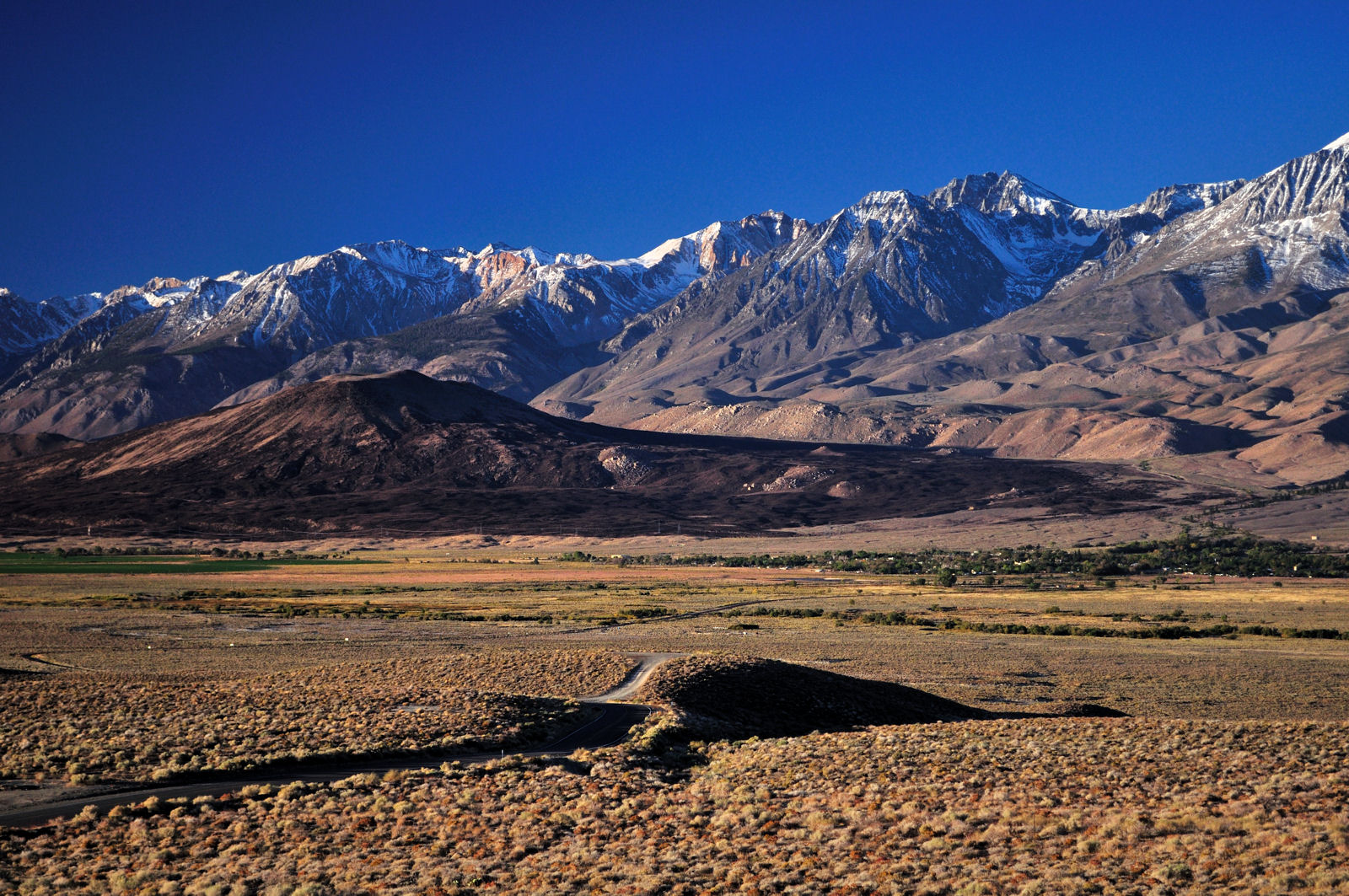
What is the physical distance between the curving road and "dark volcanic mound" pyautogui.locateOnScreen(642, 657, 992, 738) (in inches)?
72.0

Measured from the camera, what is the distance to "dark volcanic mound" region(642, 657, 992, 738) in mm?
35469

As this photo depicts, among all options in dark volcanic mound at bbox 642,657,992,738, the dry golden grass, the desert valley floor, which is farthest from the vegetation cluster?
the dry golden grass

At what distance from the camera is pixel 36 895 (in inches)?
674

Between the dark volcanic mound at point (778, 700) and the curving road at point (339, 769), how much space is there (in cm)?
183

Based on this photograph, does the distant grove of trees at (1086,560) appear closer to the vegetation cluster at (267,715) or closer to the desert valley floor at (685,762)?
the desert valley floor at (685,762)

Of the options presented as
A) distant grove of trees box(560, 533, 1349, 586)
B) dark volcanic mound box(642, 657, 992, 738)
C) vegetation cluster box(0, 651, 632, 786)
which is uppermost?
vegetation cluster box(0, 651, 632, 786)

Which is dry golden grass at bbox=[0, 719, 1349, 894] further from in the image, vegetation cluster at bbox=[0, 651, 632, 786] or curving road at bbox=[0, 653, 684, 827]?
vegetation cluster at bbox=[0, 651, 632, 786]

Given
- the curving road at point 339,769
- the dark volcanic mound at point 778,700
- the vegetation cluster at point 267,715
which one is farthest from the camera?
the dark volcanic mound at point 778,700

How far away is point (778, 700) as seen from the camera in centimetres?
3791

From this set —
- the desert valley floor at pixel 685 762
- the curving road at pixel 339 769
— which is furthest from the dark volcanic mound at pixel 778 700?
the curving road at pixel 339 769

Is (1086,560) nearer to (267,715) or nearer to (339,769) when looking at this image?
(267,715)

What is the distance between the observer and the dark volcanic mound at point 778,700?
1396 inches

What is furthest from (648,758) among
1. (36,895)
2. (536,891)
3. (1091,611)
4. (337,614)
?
(1091,611)

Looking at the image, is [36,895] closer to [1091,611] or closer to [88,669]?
[88,669]
